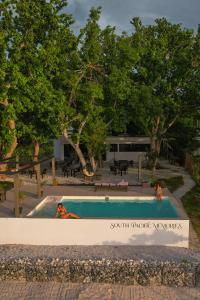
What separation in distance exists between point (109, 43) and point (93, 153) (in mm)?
8467

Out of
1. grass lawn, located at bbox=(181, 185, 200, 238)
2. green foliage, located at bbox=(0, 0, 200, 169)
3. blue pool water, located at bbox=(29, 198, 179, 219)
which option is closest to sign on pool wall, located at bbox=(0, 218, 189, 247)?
grass lawn, located at bbox=(181, 185, 200, 238)

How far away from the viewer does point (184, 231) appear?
1477 cm

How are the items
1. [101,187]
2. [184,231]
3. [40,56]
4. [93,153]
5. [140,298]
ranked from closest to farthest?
1. [140,298]
2. [184,231]
3. [101,187]
4. [40,56]
5. [93,153]

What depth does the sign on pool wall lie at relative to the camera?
48.8ft

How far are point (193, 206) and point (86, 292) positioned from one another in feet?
34.2

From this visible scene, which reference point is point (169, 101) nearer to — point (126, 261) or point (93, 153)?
point (93, 153)

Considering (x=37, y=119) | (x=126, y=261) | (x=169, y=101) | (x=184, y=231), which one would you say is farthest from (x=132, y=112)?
(x=126, y=261)

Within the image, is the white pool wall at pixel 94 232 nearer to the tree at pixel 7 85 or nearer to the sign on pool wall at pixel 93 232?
the sign on pool wall at pixel 93 232

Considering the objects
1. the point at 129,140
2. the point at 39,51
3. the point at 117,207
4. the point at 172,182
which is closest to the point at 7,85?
the point at 39,51

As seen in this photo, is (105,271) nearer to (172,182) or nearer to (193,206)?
(193,206)

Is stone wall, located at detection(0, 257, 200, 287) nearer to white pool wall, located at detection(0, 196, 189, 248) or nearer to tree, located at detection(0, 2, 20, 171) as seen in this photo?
white pool wall, located at detection(0, 196, 189, 248)

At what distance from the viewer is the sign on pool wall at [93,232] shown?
585 inches

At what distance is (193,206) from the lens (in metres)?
20.6

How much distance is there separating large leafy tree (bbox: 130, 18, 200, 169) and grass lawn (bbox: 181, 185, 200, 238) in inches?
345
